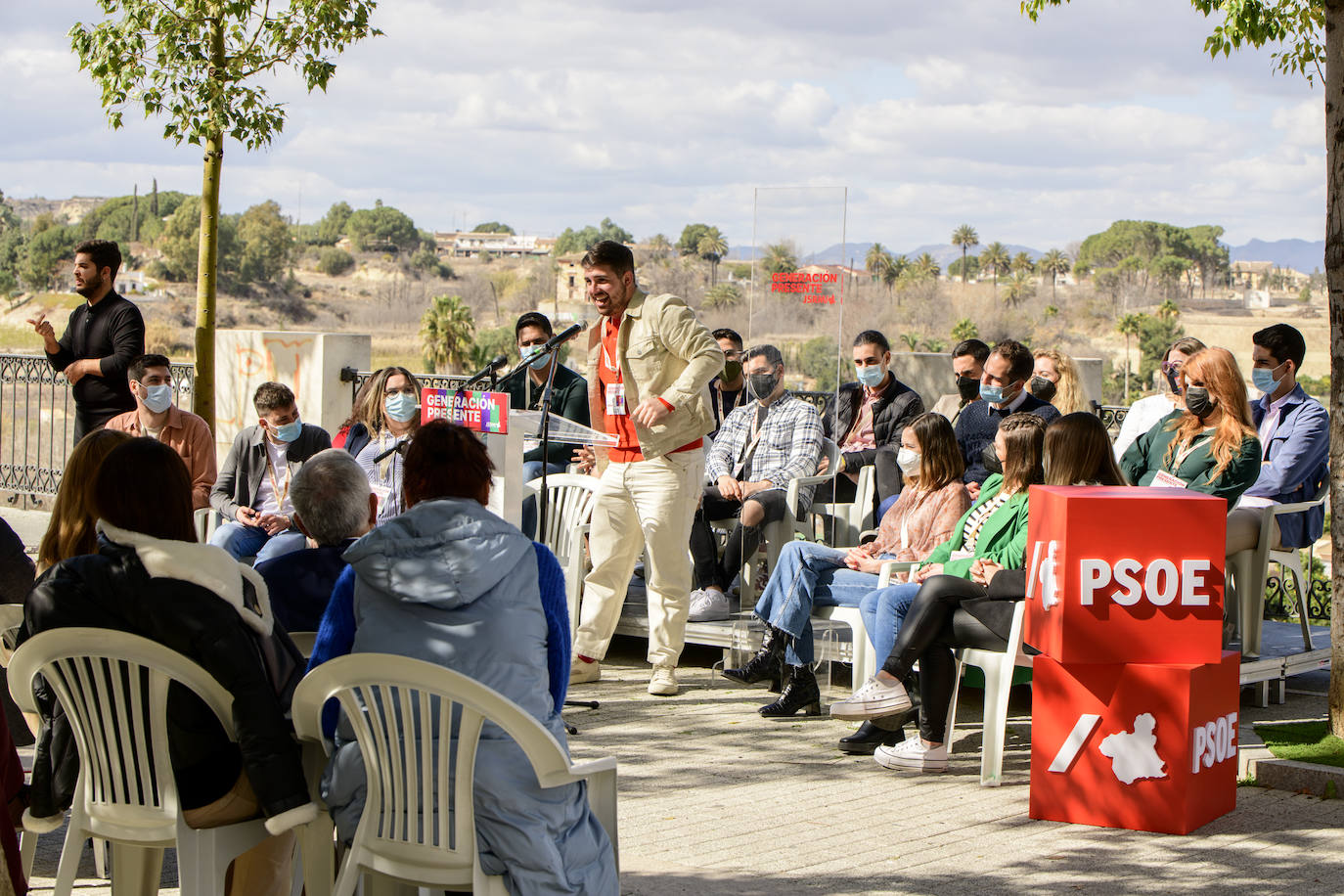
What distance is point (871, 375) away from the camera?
8.62 m

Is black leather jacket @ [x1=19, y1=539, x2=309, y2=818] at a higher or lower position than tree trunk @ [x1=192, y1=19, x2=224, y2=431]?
lower

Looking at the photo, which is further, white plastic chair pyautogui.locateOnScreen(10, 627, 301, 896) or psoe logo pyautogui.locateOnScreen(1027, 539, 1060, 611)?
psoe logo pyautogui.locateOnScreen(1027, 539, 1060, 611)

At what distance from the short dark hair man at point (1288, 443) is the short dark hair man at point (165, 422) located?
558 cm

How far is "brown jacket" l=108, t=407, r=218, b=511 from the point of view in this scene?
779 cm

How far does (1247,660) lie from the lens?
21.1 feet

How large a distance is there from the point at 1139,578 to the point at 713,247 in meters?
95.5

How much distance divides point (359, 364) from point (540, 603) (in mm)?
9630

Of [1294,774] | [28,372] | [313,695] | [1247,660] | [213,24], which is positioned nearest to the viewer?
[313,695]

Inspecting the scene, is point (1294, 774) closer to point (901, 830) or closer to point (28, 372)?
point (901, 830)

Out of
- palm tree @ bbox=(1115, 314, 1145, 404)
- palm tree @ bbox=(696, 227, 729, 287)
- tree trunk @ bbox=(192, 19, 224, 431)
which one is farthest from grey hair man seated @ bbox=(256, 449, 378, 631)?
palm tree @ bbox=(1115, 314, 1145, 404)

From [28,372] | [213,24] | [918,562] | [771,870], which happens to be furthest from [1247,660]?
[28,372]

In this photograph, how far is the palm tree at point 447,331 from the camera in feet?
233

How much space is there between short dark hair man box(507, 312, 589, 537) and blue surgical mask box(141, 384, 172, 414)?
1924 mm

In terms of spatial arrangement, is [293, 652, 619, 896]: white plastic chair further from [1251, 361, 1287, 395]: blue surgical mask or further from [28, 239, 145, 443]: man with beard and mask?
[28, 239, 145, 443]: man with beard and mask
